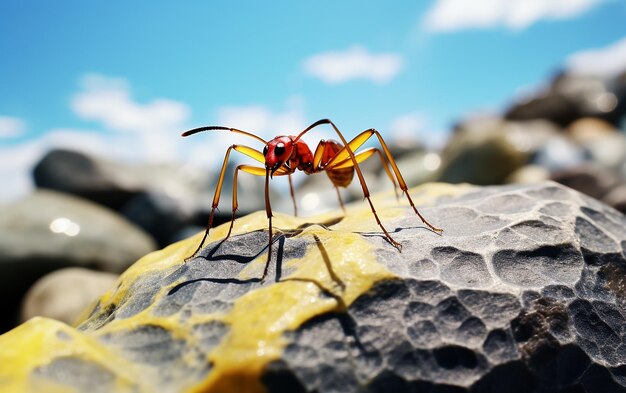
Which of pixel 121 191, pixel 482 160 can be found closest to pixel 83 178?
pixel 121 191

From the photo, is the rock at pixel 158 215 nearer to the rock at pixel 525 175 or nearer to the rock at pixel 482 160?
the rock at pixel 482 160

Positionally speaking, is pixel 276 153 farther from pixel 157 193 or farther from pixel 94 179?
pixel 94 179

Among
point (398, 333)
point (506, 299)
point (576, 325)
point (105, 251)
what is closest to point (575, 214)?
point (576, 325)

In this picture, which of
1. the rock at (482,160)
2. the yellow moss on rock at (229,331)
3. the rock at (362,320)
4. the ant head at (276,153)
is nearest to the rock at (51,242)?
the rock at (362,320)

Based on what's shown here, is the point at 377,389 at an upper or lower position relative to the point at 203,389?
lower

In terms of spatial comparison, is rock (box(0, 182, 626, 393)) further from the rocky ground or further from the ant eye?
the ant eye

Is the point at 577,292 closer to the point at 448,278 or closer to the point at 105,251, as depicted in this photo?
the point at 448,278
